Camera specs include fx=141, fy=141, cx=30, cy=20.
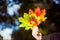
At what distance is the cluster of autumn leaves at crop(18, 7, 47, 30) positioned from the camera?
95cm

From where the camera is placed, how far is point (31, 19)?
0.96 metres

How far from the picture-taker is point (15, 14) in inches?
38.2

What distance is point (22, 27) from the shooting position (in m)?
0.95

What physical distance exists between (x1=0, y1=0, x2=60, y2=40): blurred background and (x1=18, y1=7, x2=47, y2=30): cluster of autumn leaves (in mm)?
29

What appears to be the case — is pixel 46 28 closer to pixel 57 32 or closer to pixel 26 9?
pixel 57 32

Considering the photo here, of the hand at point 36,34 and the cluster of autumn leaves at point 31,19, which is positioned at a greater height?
the cluster of autumn leaves at point 31,19

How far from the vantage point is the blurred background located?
953 mm

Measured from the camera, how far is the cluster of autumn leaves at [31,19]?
3.12 feet

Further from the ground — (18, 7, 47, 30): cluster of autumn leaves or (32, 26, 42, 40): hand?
(18, 7, 47, 30): cluster of autumn leaves

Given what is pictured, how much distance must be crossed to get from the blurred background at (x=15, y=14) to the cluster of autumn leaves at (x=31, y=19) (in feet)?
0.09

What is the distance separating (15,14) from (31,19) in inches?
4.6

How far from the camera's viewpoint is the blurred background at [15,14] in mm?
953

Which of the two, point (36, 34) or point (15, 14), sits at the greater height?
point (15, 14)

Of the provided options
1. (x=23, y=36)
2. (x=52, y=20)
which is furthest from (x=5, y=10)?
(x=52, y=20)
